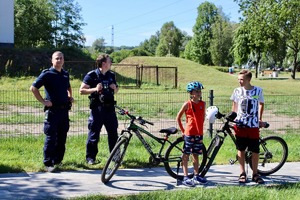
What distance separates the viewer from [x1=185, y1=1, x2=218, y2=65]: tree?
309ft

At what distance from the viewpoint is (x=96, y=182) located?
6766 millimetres

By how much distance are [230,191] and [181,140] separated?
1.19m

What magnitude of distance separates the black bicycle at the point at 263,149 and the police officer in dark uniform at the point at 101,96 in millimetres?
1724

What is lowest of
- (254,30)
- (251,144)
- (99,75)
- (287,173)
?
(287,173)

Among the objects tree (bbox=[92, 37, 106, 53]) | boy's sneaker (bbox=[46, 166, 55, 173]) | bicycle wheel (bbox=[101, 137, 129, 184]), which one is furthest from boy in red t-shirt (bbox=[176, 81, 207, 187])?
tree (bbox=[92, 37, 106, 53])

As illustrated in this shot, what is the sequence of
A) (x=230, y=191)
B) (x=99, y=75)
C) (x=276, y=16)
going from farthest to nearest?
(x=276, y=16) < (x=99, y=75) < (x=230, y=191)

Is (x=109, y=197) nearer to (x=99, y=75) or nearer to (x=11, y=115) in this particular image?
(x=99, y=75)

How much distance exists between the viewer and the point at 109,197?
5.96 meters

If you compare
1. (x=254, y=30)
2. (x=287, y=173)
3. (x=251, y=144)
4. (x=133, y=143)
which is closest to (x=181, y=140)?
(x=251, y=144)

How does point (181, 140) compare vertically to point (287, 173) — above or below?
above

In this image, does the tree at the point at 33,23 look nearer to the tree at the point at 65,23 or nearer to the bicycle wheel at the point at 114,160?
the tree at the point at 65,23

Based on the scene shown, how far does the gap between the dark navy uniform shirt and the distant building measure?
31.8 m

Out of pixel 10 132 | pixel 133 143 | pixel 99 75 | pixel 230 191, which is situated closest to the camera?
pixel 230 191

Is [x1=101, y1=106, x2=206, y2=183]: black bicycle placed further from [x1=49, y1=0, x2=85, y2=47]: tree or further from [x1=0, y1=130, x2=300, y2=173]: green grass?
[x1=49, y1=0, x2=85, y2=47]: tree
